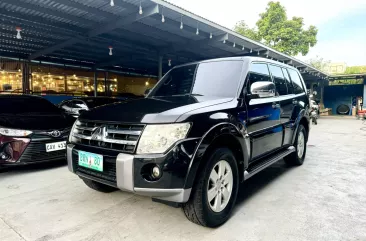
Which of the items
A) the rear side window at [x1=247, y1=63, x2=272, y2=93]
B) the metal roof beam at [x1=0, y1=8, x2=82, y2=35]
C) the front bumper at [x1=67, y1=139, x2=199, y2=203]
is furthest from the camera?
the metal roof beam at [x1=0, y1=8, x2=82, y2=35]

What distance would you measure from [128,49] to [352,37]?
46948 millimetres

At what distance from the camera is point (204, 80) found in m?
2.93

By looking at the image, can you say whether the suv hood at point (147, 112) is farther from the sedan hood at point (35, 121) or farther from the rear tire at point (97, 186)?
the sedan hood at point (35, 121)

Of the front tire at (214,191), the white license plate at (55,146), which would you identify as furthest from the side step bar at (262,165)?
the white license plate at (55,146)

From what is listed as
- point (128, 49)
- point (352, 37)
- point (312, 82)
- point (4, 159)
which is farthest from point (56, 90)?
point (352, 37)

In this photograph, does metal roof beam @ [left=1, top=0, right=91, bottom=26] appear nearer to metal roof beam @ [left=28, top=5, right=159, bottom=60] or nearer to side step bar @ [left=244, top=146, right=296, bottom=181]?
metal roof beam @ [left=28, top=5, right=159, bottom=60]

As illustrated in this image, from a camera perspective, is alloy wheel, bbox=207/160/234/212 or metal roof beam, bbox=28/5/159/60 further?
metal roof beam, bbox=28/5/159/60

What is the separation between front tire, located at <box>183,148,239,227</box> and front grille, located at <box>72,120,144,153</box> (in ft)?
2.02

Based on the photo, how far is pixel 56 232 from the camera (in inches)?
83.5

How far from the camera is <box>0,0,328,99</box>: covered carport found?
6802 millimetres

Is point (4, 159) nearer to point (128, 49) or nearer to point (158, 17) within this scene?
point (158, 17)

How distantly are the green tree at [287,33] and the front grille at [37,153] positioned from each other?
24.1 metres

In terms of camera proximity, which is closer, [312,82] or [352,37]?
[312,82]

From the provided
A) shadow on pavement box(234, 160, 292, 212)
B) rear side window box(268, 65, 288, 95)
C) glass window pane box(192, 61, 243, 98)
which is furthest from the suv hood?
rear side window box(268, 65, 288, 95)
